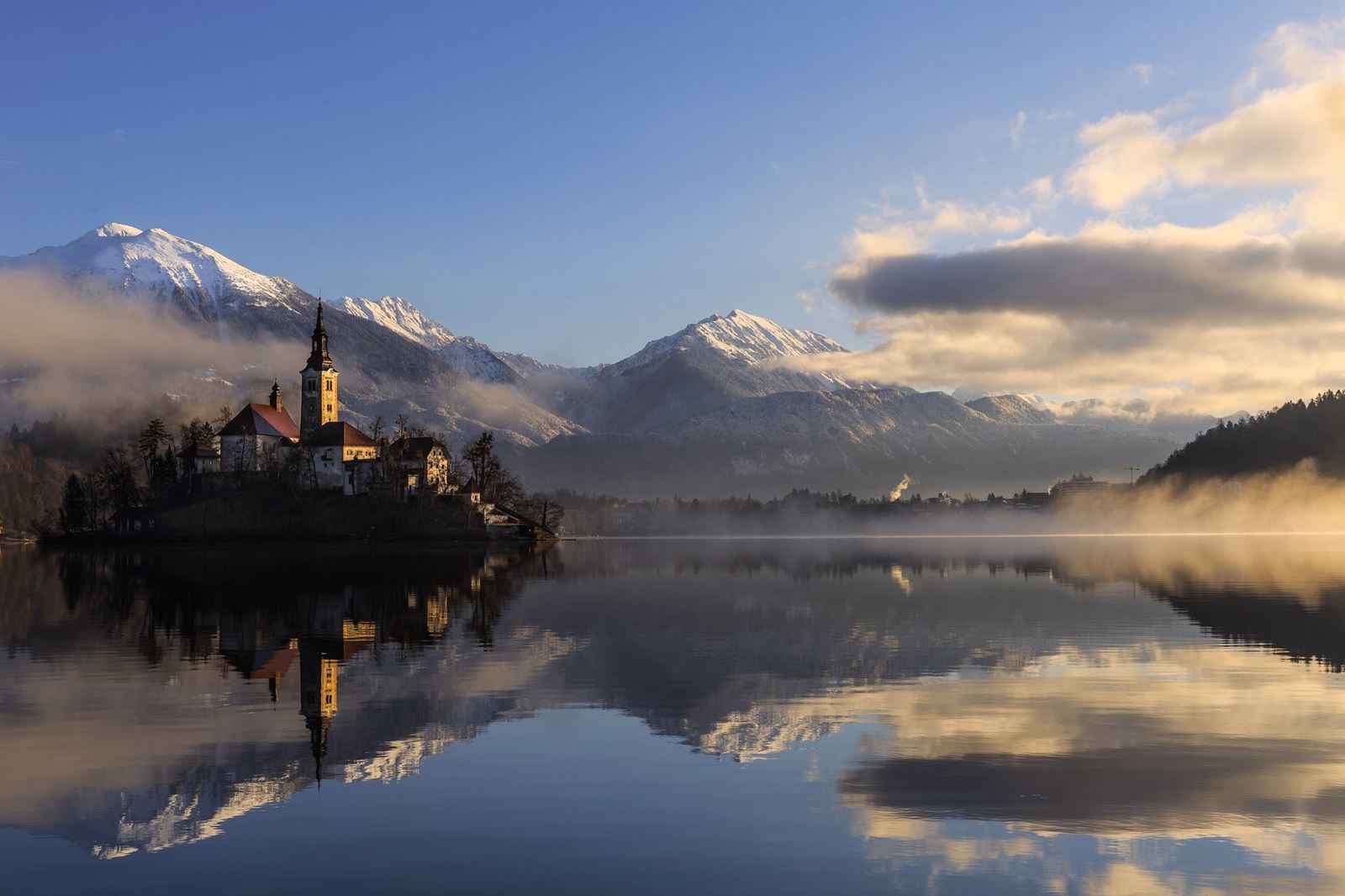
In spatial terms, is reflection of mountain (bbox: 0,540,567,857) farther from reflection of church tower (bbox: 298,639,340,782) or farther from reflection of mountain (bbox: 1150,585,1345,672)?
reflection of mountain (bbox: 1150,585,1345,672)

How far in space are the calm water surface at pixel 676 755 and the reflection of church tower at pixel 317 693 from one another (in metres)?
0.17

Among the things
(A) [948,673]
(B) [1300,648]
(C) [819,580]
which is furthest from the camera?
(C) [819,580]

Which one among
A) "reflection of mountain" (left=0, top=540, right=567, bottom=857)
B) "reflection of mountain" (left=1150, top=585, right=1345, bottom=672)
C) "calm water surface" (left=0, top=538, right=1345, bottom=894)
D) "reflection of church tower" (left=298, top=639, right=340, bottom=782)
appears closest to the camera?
"calm water surface" (left=0, top=538, right=1345, bottom=894)

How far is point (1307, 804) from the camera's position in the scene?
81.6 feet

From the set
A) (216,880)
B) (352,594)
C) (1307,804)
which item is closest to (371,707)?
(216,880)

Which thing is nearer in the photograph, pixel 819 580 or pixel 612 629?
pixel 612 629

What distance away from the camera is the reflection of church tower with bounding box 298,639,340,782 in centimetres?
3155

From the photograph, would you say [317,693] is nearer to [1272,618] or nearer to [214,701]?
[214,701]

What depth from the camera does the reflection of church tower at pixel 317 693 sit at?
104ft

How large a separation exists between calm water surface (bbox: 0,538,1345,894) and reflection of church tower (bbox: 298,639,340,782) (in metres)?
0.17

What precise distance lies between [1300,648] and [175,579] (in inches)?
3945

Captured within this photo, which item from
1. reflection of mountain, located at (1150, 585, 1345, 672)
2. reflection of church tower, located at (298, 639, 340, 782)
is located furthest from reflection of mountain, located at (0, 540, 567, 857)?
reflection of mountain, located at (1150, 585, 1345, 672)

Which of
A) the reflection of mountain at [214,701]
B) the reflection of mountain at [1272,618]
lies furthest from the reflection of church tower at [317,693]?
the reflection of mountain at [1272,618]

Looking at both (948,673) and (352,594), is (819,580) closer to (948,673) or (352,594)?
(352,594)
